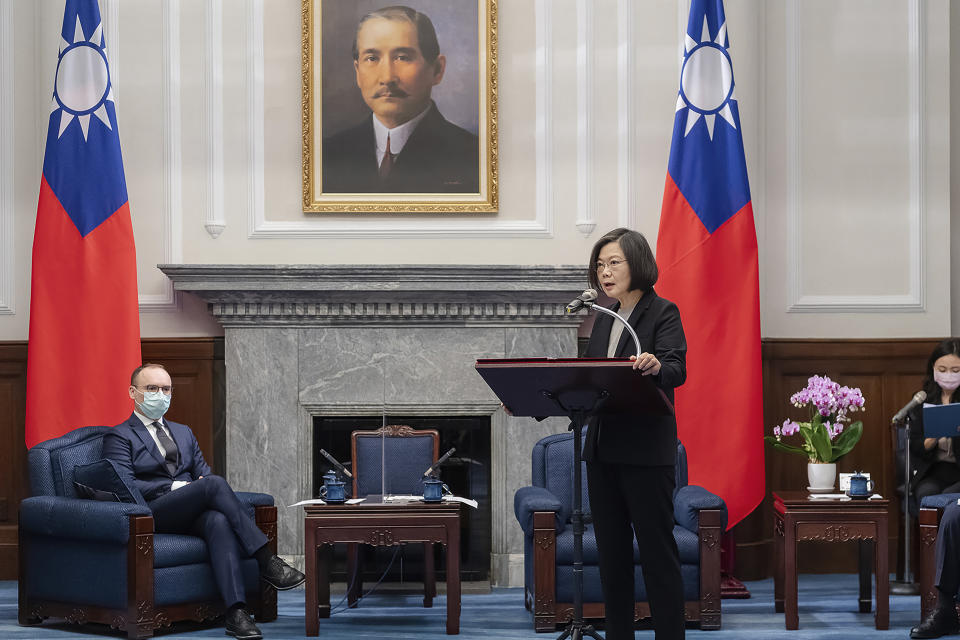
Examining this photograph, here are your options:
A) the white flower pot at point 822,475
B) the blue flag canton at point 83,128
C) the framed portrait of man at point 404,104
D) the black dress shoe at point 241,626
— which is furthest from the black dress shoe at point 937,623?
the blue flag canton at point 83,128

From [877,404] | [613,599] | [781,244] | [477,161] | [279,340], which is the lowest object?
[613,599]

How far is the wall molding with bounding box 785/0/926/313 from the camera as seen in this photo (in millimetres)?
6348

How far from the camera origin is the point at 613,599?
140 inches

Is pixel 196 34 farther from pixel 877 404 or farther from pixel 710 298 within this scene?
pixel 877 404

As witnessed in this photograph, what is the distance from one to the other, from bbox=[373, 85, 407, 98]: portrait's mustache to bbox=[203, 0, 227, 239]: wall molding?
0.93 meters

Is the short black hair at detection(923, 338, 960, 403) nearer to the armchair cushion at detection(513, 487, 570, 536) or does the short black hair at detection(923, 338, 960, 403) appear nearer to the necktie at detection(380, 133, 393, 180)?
the armchair cushion at detection(513, 487, 570, 536)

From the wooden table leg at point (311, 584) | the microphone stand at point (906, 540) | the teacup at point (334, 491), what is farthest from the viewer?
the microphone stand at point (906, 540)

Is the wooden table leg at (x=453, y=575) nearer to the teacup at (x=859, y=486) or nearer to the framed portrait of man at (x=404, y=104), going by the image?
the teacup at (x=859, y=486)

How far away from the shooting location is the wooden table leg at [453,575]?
4.78m

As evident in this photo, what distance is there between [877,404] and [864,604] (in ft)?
4.91

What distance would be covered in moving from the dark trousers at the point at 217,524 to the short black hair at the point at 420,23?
2.88 meters

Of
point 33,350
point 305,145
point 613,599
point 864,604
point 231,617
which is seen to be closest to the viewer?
point 613,599

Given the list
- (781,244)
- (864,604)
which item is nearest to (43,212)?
(781,244)

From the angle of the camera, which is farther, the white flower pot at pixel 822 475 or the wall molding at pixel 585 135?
the wall molding at pixel 585 135
